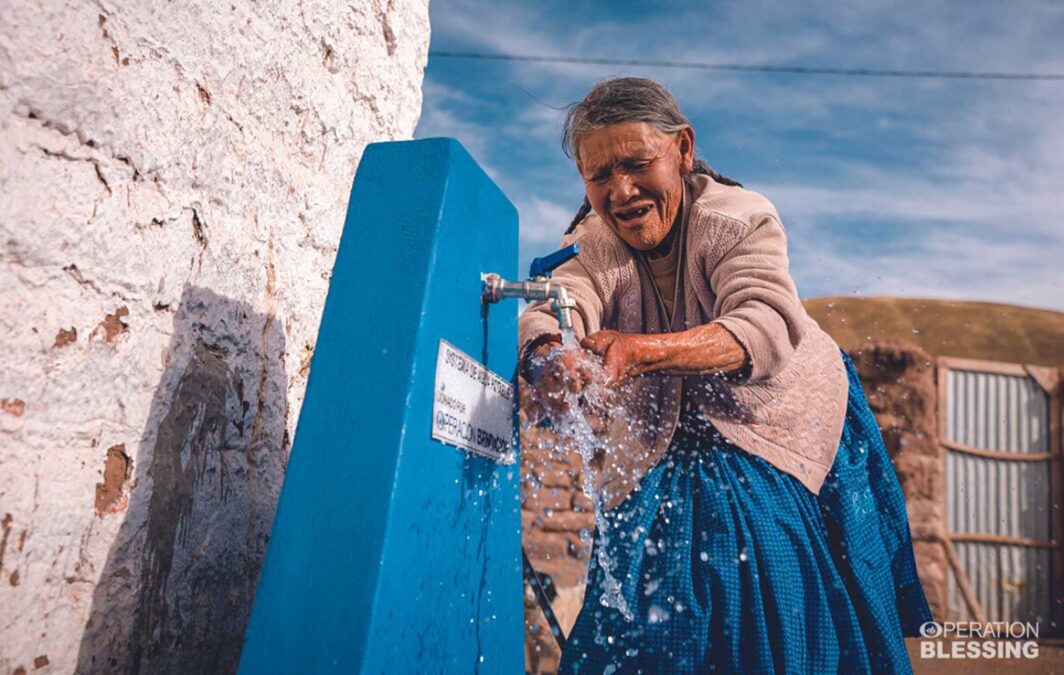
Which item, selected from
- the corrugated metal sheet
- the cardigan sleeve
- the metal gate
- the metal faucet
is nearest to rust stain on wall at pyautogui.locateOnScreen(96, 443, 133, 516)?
the metal faucet

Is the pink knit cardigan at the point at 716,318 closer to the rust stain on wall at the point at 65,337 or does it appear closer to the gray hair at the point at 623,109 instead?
the gray hair at the point at 623,109

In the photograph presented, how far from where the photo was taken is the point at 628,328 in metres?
2.23

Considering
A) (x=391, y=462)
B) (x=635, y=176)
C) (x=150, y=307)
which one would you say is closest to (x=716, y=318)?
(x=635, y=176)

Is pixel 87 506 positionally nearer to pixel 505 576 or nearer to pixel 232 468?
pixel 232 468

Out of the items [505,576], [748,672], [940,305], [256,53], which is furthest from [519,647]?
[940,305]

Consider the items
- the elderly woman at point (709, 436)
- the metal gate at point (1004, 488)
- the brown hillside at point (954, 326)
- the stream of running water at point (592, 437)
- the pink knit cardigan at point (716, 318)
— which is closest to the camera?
the stream of running water at point (592, 437)

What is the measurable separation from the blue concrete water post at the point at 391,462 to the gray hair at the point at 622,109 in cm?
64

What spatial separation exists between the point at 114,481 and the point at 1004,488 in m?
8.91

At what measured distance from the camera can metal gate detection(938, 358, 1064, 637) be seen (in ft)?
25.3

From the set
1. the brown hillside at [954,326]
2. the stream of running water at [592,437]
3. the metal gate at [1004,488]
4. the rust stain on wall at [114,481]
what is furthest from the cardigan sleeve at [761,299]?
the brown hillside at [954,326]

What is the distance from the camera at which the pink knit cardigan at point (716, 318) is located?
1.87 metres

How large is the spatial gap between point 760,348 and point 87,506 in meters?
1.39

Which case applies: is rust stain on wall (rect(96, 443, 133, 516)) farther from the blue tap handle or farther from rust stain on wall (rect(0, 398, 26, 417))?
the blue tap handle

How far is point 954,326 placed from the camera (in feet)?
33.3
